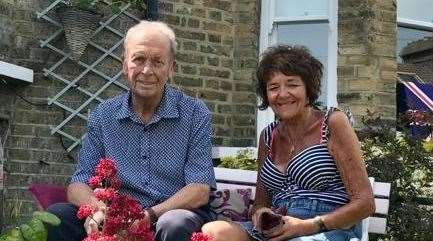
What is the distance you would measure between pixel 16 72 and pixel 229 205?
301 centimetres

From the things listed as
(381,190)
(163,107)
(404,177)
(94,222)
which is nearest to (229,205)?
(163,107)

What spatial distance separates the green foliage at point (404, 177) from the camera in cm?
517

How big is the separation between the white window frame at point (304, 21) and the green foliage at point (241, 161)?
0.64 m

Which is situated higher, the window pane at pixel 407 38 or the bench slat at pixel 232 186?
the window pane at pixel 407 38

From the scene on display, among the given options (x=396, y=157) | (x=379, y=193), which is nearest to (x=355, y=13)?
(x=396, y=157)

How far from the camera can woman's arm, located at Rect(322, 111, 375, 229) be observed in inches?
130

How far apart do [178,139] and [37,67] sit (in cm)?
325

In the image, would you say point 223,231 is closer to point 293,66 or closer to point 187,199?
point 187,199

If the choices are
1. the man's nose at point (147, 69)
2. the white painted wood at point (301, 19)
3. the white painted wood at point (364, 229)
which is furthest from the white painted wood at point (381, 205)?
the white painted wood at point (301, 19)

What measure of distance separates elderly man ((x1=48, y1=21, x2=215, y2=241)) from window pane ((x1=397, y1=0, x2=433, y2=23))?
4.06 metres

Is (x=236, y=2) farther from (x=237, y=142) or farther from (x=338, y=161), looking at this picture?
(x=338, y=161)

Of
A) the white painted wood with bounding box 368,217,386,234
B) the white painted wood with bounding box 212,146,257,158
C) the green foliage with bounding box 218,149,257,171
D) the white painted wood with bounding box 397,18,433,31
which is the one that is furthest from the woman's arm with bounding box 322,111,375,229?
the white painted wood with bounding box 397,18,433,31

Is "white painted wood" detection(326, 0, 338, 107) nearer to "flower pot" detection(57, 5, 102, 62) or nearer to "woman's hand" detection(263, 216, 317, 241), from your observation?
"flower pot" detection(57, 5, 102, 62)

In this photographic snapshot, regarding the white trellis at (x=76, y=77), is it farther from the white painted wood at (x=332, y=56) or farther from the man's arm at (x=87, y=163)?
the man's arm at (x=87, y=163)
